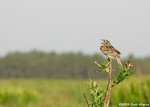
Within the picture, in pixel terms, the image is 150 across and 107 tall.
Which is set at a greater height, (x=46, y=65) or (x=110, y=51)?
(x=46, y=65)

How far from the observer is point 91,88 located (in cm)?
115

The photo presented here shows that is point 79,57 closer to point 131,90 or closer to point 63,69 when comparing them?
point 63,69

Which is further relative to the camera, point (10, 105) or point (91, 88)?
point (10, 105)

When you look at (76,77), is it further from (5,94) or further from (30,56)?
(5,94)

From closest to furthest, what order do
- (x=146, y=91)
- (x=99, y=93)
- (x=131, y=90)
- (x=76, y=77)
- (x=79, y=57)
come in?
(x=99, y=93) < (x=146, y=91) < (x=131, y=90) < (x=76, y=77) < (x=79, y=57)

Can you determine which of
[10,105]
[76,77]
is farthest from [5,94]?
[76,77]

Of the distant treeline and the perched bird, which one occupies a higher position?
the distant treeline

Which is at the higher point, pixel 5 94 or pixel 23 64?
pixel 23 64

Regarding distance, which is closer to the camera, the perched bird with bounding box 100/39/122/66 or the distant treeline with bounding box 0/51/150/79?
the perched bird with bounding box 100/39/122/66

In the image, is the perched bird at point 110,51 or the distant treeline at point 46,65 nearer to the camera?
the perched bird at point 110,51

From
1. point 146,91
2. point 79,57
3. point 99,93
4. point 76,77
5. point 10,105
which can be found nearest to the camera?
point 99,93

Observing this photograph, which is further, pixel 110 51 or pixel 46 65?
pixel 46 65

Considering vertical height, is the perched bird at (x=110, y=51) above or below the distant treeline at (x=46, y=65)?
below

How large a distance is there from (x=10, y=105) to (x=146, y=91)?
5.41 metres
